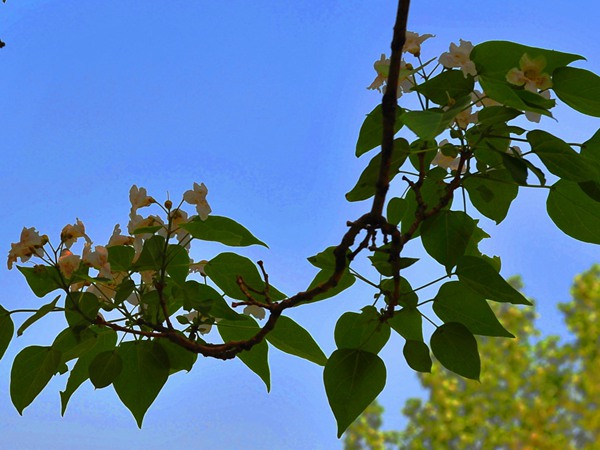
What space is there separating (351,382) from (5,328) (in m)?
0.46

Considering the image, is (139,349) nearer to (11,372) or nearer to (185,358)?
(185,358)

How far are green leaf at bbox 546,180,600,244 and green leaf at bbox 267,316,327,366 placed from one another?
364 mm

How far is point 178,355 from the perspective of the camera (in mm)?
938

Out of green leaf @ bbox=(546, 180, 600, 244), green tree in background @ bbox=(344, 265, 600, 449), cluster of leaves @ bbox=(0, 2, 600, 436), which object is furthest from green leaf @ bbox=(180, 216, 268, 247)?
green tree in background @ bbox=(344, 265, 600, 449)

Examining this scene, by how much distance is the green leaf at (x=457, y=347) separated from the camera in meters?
0.89

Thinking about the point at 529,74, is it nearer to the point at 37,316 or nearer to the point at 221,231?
the point at 221,231

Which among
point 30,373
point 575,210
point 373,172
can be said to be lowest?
point 30,373

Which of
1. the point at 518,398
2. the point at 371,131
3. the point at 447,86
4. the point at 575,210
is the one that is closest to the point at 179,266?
the point at 371,131

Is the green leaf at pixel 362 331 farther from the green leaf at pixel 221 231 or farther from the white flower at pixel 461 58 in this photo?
the white flower at pixel 461 58

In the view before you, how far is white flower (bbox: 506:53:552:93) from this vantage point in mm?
798

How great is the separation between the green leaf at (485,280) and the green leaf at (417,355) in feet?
0.34

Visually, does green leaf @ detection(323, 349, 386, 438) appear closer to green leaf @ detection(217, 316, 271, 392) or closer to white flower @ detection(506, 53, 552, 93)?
green leaf @ detection(217, 316, 271, 392)

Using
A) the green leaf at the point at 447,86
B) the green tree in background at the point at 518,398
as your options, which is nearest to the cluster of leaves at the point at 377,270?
the green leaf at the point at 447,86

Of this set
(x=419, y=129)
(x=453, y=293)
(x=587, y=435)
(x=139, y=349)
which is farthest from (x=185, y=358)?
(x=587, y=435)
